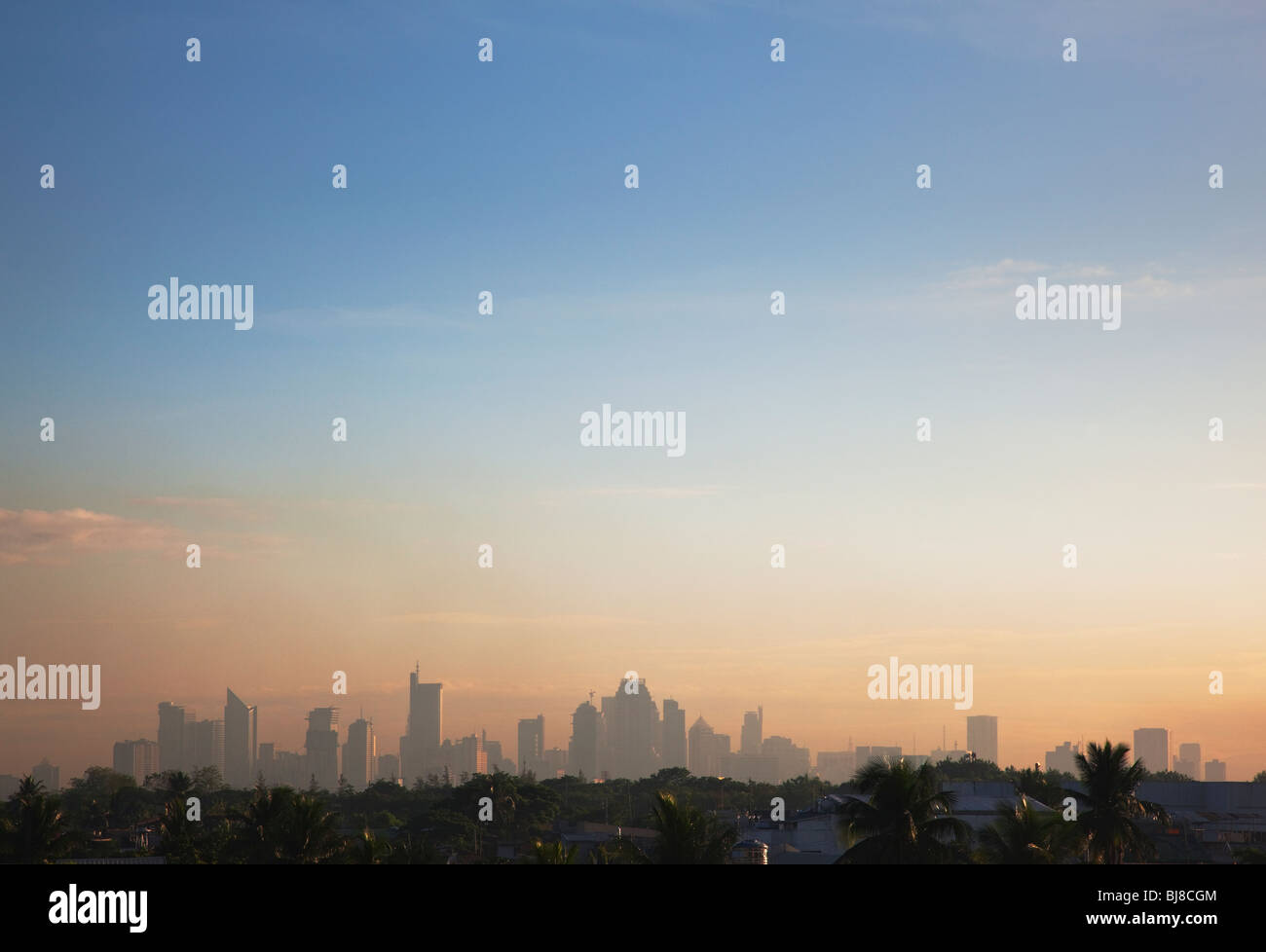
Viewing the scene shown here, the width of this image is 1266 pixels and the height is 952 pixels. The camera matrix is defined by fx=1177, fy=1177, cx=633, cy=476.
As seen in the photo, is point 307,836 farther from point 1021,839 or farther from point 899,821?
point 1021,839

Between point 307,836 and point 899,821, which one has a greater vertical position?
point 899,821

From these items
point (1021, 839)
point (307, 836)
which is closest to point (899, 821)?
point (1021, 839)

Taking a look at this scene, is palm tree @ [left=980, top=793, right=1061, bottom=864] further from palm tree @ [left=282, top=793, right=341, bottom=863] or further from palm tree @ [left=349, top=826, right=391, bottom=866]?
palm tree @ [left=282, top=793, right=341, bottom=863]

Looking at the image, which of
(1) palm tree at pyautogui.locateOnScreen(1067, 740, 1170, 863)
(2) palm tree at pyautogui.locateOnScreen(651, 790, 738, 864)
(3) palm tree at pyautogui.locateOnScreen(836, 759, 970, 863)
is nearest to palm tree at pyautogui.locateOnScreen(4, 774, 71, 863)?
(2) palm tree at pyautogui.locateOnScreen(651, 790, 738, 864)

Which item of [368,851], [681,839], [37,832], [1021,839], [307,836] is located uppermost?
[681,839]

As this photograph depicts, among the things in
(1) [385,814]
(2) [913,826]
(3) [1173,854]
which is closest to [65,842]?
(2) [913,826]

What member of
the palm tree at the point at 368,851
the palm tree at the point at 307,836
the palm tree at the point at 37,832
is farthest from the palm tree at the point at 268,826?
the palm tree at the point at 37,832

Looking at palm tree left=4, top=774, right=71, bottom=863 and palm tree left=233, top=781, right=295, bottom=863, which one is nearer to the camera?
palm tree left=233, top=781, right=295, bottom=863

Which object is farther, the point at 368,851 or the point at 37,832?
the point at 37,832
